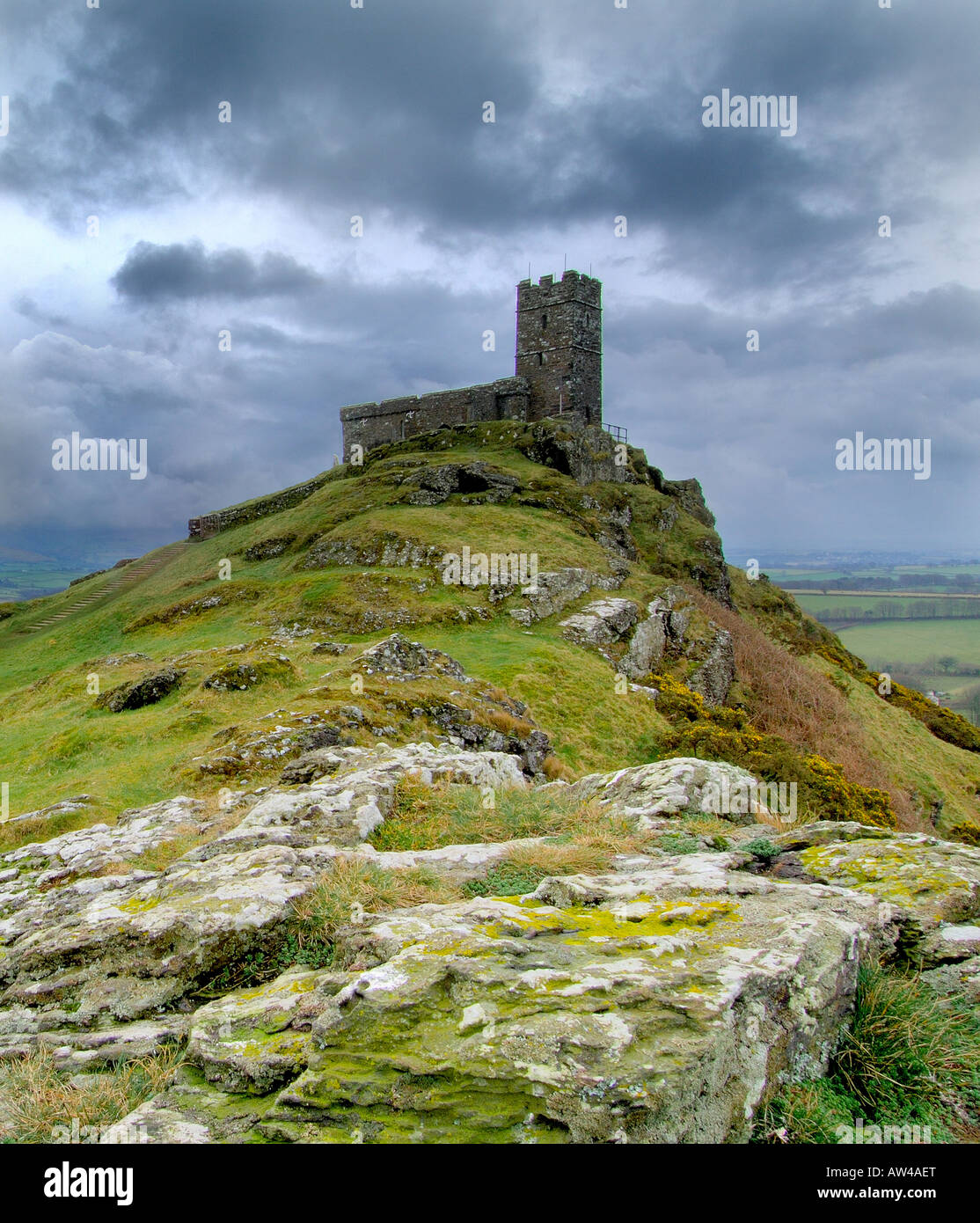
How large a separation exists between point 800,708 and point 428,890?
35.9 meters

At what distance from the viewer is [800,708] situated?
38.8 metres

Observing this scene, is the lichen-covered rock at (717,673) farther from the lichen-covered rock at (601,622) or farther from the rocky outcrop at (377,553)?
the rocky outcrop at (377,553)

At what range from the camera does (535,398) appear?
62312 mm

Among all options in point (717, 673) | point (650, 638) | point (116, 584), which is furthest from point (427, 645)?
point (116, 584)

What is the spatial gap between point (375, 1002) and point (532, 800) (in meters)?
6.67

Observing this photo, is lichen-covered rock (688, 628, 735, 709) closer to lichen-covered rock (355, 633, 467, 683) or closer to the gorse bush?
the gorse bush

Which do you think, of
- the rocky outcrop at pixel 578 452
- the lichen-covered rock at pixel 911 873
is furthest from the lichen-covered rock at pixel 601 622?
the lichen-covered rock at pixel 911 873

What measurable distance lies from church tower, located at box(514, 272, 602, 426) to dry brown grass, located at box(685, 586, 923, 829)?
22.0 m

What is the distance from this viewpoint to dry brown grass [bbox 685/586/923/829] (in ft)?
109

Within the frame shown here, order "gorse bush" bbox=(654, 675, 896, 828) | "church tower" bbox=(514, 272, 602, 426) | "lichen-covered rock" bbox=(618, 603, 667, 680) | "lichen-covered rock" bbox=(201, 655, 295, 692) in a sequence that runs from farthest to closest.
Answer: "church tower" bbox=(514, 272, 602, 426) → "lichen-covered rock" bbox=(618, 603, 667, 680) → "gorse bush" bbox=(654, 675, 896, 828) → "lichen-covered rock" bbox=(201, 655, 295, 692)

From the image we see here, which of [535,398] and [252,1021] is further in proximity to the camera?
[535,398]

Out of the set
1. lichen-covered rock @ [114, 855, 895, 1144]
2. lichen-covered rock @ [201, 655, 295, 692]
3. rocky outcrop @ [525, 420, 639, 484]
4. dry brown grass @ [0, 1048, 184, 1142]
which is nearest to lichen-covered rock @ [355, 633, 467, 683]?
lichen-covered rock @ [201, 655, 295, 692]
